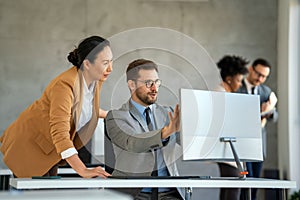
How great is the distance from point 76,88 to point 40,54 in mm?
2974

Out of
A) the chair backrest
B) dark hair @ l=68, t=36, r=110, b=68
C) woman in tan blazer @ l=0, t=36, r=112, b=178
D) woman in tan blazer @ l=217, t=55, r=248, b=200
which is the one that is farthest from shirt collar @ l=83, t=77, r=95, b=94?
woman in tan blazer @ l=217, t=55, r=248, b=200

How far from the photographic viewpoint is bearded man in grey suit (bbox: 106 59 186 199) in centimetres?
252

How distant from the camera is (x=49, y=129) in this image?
2.53 m

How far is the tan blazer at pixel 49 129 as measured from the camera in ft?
7.88

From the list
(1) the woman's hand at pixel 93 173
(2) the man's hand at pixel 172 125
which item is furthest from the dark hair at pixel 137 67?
(1) the woman's hand at pixel 93 173

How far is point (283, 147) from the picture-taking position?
5523 mm

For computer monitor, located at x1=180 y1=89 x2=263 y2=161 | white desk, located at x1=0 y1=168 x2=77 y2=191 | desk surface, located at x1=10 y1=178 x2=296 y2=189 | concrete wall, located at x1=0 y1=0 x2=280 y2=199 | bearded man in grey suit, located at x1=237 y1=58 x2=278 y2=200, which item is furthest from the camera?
concrete wall, located at x1=0 y1=0 x2=280 y2=199

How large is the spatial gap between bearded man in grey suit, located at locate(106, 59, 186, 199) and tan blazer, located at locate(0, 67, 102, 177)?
5.6 inches

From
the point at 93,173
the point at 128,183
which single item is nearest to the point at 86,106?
the point at 93,173

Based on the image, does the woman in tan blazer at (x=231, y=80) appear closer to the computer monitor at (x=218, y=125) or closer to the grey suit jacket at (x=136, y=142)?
the computer monitor at (x=218, y=125)

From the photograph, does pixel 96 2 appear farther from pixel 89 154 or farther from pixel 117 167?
pixel 117 167

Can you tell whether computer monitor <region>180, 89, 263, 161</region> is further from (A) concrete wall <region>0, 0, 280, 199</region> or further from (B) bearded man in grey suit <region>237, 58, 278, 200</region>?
(A) concrete wall <region>0, 0, 280, 199</region>

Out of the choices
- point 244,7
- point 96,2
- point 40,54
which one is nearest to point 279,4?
point 244,7

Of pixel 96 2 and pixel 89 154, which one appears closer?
pixel 89 154
